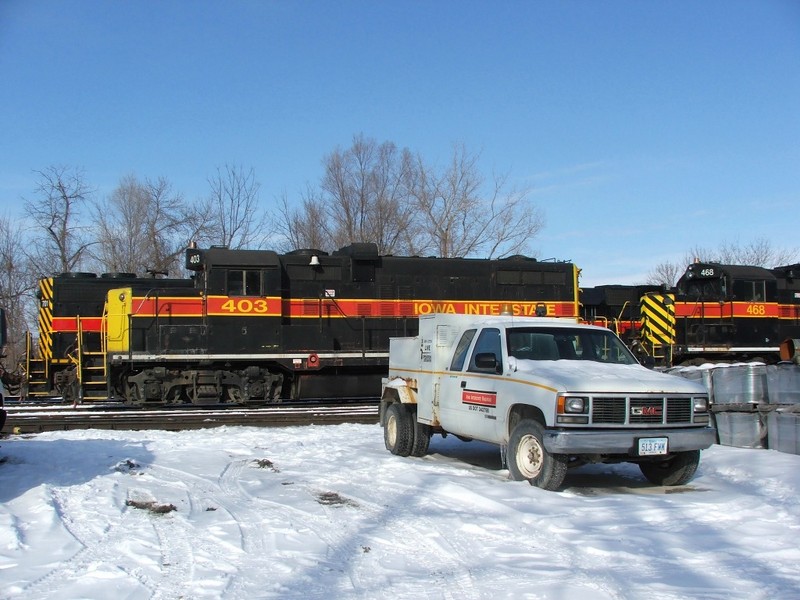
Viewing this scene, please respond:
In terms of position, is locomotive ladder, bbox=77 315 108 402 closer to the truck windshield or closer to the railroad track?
the railroad track

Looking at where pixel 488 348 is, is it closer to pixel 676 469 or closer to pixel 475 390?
pixel 475 390

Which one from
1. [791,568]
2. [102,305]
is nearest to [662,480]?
[791,568]

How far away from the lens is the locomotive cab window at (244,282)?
54.9ft

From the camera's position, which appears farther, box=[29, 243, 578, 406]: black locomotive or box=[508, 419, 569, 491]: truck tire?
box=[29, 243, 578, 406]: black locomotive

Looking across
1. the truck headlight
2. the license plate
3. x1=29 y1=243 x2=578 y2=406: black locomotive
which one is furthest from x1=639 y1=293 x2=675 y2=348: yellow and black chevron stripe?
the truck headlight

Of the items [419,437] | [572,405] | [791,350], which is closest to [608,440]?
[572,405]

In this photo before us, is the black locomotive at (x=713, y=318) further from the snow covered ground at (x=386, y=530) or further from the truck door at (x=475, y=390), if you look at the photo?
the truck door at (x=475, y=390)

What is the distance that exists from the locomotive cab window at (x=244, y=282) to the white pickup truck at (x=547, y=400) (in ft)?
26.8

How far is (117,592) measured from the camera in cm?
417

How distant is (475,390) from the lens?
809cm

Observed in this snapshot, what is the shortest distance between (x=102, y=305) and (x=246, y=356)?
5666mm

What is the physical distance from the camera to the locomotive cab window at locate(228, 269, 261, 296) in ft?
54.9

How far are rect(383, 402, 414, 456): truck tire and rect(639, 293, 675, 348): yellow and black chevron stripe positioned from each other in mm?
12784

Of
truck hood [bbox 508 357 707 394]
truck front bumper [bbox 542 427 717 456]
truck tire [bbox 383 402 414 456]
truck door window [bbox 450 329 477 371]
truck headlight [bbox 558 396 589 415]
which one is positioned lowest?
truck tire [bbox 383 402 414 456]
